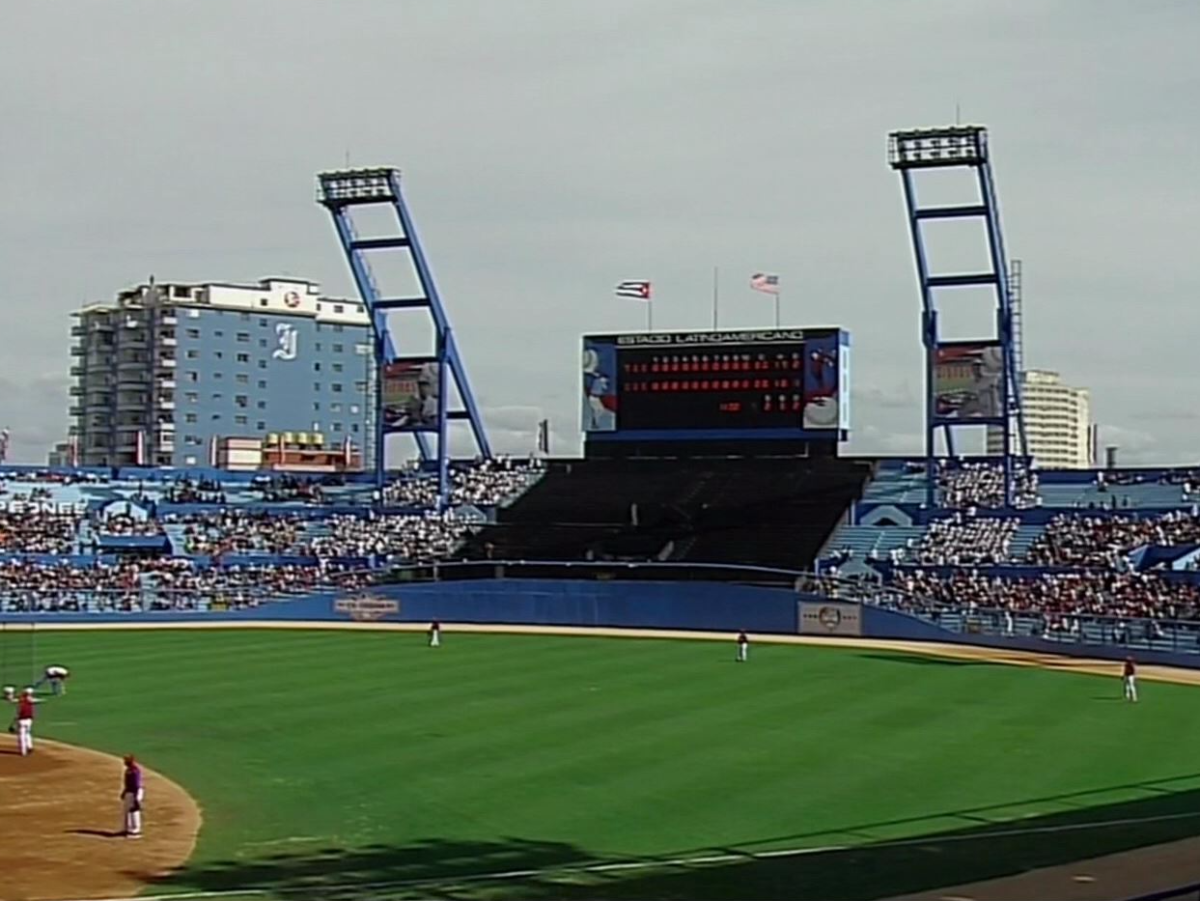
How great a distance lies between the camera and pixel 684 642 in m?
63.7

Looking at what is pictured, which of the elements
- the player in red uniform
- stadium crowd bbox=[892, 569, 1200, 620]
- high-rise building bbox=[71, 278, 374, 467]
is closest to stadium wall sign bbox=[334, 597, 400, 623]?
stadium crowd bbox=[892, 569, 1200, 620]

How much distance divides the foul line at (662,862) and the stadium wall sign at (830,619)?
38.8m

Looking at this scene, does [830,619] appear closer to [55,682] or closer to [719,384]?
[719,384]

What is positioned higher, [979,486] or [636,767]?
[979,486]

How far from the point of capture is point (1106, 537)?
68.4 meters

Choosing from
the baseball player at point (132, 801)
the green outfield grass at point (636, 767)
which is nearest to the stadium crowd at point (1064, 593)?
the green outfield grass at point (636, 767)

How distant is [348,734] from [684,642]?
2839 centimetres

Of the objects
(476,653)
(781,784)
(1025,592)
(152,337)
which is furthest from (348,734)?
(152,337)

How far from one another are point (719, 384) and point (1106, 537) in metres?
18.5

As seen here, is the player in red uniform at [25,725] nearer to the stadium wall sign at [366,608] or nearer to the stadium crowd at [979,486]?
the stadium wall sign at [366,608]

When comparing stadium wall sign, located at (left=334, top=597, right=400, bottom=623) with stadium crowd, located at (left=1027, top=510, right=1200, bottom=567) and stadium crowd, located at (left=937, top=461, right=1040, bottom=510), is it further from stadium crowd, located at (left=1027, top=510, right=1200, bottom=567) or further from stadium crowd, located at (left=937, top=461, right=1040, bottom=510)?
stadium crowd, located at (left=1027, top=510, right=1200, bottom=567)

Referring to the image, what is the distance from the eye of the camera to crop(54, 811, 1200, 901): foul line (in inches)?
845

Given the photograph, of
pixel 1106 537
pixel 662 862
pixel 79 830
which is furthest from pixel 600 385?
pixel 662 862

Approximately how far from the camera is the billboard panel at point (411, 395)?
83.8 meters
